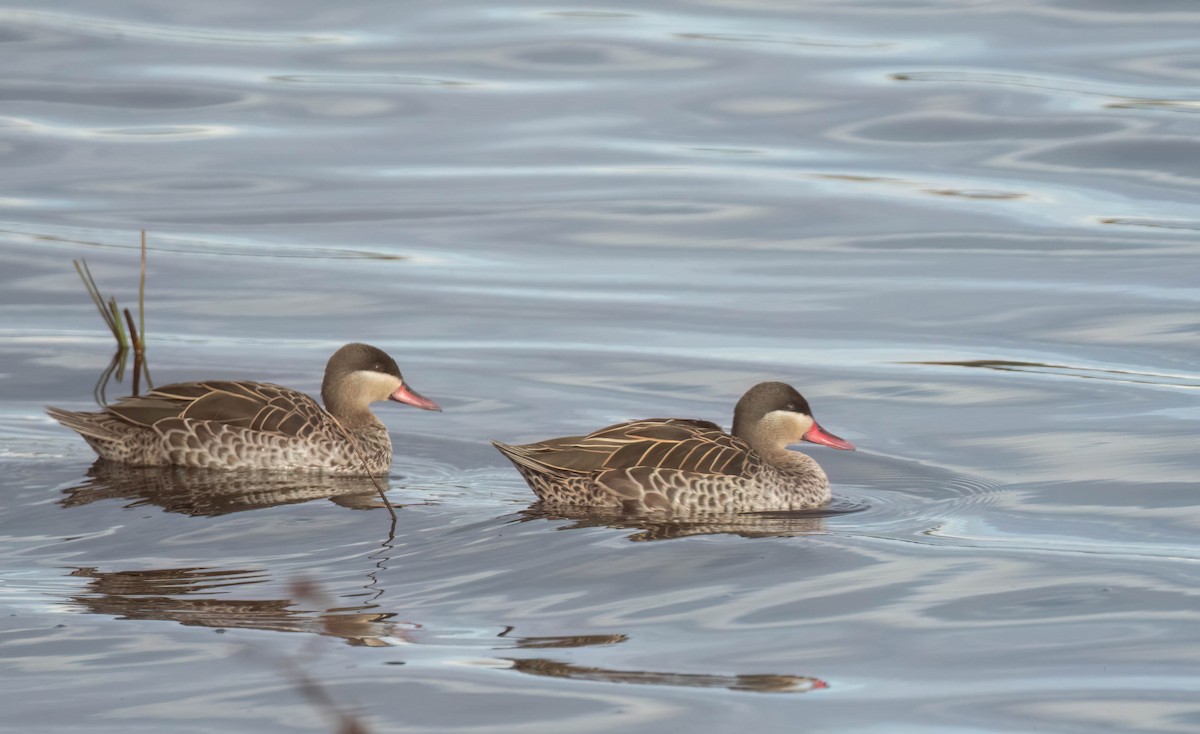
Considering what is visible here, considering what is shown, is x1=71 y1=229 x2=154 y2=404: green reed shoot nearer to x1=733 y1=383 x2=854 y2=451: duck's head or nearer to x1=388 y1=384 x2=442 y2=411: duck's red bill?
x1=388 y1=384 x2=442 y2=411: duck's red bill

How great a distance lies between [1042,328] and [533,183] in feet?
24.4

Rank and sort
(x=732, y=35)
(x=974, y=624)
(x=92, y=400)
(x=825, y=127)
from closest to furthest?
(x=974, y=624)
(x=92, y=400)
(x=825, y=127)
(x=732, y=35)

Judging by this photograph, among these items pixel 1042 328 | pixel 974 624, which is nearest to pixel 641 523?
pixel 974 624

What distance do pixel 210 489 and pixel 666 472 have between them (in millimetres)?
2503

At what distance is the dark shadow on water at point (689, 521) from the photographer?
9.94 meters

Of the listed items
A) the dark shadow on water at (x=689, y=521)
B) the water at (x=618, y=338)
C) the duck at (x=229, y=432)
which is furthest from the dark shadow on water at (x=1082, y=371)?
the duck at (x=229, y=432)

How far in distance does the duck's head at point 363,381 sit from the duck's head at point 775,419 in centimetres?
201

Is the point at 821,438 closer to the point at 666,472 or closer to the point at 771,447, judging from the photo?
the point at 771,447

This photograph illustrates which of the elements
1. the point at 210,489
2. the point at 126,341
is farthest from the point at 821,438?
the point at 126,341

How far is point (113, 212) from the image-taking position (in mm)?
19562

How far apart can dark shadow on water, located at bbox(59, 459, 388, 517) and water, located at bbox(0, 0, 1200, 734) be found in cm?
6

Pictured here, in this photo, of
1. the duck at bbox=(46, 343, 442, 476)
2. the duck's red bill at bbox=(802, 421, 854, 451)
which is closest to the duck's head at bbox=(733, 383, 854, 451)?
the duck's red bill at bbox=(802, 421, 854, 451)

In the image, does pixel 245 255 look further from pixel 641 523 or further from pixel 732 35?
pixel 732 35

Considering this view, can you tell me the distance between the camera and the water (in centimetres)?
764
